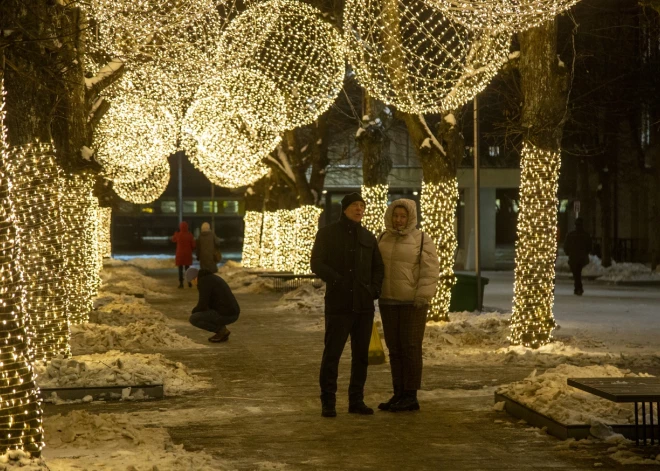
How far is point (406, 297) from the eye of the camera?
10359 millimetres

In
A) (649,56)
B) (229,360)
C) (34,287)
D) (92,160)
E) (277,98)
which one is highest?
(649,56)

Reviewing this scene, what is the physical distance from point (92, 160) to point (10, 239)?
9.32m

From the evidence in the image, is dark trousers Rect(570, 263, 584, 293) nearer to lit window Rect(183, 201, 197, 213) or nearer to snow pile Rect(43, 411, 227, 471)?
snow pile Rect(43, 411, 227, 471)

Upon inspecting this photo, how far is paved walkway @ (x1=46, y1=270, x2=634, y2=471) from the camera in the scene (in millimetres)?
8172

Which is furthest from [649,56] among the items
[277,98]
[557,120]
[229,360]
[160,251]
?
[160,251]

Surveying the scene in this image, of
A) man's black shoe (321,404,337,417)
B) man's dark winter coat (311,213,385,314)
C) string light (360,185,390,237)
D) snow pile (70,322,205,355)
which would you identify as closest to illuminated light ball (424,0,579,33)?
man's dark winter coat (311,213,385,314)

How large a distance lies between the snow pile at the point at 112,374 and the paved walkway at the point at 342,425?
1.28ft

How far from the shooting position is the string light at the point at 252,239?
4338 cm

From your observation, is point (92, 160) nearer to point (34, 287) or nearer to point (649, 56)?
point (34, 287)

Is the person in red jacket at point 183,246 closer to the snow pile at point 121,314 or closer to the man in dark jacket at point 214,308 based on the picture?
the snow pile at point 121,314

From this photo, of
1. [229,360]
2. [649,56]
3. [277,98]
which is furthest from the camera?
[649,56]

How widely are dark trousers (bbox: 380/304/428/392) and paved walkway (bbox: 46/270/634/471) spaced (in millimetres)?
341

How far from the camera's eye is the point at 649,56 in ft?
128

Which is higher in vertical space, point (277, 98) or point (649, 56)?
point (649, 56)
